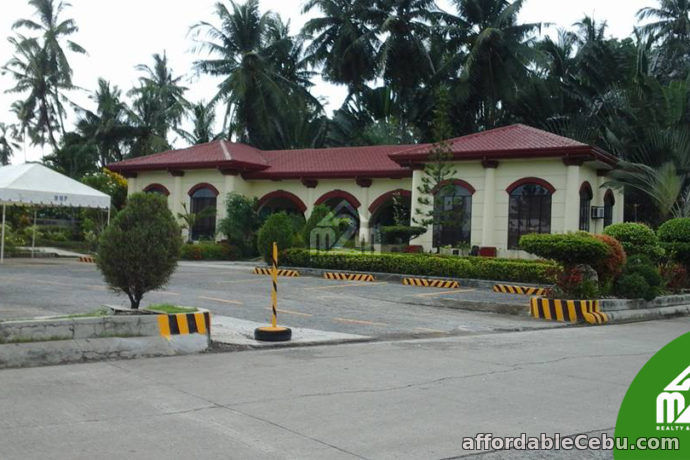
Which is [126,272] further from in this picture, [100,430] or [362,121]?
[362,121]

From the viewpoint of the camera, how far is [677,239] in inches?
736

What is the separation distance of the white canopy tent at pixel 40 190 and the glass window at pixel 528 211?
14.8 m

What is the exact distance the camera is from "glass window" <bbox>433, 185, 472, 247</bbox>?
2572cm

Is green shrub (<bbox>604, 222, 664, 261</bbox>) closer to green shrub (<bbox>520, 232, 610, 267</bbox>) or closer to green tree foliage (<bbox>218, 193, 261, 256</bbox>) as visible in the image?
green shrub (<bbox>520, 232, 610, 267</bbox>)

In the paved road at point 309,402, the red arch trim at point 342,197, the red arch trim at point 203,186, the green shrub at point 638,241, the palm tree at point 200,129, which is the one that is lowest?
the paved road at point 309,402

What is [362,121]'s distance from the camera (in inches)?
1770

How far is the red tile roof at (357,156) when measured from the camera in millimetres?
24297

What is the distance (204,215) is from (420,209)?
10438 millimetres

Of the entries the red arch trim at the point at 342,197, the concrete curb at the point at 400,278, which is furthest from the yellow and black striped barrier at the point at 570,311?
the red arch trim at the point at 342,197

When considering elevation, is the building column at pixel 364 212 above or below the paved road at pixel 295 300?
above

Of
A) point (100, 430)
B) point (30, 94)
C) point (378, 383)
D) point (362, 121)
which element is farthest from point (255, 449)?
point (30, 94)

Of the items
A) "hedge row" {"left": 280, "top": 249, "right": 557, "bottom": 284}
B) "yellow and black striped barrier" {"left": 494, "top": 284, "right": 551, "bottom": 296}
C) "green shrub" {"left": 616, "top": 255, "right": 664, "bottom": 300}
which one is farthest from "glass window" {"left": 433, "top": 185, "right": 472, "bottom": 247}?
"green shrub" {"left": 616, "top": 255, "right": 664, "bottom": 300}

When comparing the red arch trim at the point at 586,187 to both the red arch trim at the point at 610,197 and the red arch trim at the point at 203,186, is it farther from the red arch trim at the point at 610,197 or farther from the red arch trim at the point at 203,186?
the red arch trim at the point at 203,186

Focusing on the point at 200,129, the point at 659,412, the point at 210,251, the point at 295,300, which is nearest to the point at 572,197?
the point at 295,300
